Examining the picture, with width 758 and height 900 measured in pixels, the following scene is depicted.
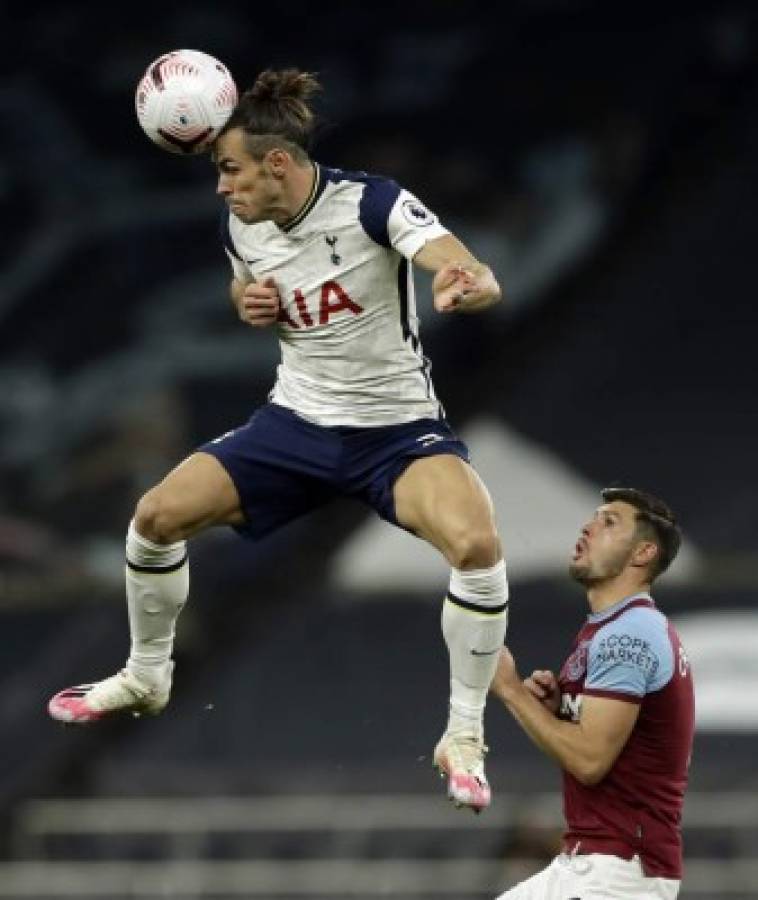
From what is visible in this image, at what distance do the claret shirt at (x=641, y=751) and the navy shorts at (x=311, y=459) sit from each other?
65 centimetres

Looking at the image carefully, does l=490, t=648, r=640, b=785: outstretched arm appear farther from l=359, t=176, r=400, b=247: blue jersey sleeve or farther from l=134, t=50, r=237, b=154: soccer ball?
l=134, t=50, r=237, b=154: soccer ball

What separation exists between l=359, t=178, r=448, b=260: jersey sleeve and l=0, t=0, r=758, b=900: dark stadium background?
23.8 feet

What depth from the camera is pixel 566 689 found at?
266 inches

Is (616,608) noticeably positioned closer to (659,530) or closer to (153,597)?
(659,530)

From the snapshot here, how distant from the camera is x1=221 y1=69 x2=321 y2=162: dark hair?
21.5 ft

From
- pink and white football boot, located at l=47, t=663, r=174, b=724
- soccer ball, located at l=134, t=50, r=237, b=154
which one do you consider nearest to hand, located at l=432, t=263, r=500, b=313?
soccer ball, located at l=134, t=50, r=237, b=154

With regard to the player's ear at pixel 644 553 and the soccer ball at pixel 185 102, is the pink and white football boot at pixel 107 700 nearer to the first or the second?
the player's ear at pixel 644 553

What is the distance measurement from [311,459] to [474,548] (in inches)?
22.0

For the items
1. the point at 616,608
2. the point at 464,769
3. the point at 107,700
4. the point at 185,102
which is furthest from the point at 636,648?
the point at 185,102

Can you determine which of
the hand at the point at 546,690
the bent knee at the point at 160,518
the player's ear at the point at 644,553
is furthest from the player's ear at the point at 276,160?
the hand at the point at 546,690

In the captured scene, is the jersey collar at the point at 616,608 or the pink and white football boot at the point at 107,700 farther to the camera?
the pink and white football boot at the point at 107,700

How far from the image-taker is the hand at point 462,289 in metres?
5.97

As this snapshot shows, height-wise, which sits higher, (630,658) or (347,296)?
(347,296)

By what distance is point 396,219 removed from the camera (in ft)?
21.4
